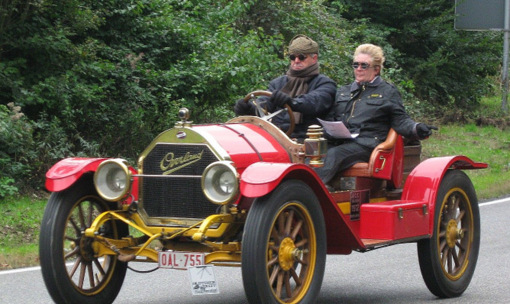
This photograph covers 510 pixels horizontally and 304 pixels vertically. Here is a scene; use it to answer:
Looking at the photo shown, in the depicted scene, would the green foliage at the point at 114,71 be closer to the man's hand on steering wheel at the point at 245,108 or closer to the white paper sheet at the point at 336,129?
the man's hand on steering wheel at the point at 245,108

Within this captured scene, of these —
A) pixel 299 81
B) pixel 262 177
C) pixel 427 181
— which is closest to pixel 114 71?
→ pixel 299 81

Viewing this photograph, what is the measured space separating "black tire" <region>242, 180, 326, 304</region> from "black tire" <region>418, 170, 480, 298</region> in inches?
50.9

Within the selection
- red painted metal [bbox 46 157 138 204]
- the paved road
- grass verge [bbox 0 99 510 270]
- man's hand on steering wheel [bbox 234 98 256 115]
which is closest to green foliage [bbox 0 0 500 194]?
grass verge [bbox 0 99 510 270]

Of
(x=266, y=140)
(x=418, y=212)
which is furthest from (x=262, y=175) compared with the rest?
(x=418, y=212)

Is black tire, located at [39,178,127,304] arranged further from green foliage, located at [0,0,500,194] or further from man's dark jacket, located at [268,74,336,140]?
green foliage, located at [0,0,500,194]

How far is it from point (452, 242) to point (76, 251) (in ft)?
9.57

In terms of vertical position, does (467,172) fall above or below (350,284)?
above

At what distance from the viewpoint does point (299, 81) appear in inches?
297

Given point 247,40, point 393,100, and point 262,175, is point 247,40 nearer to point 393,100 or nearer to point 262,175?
point 393,100

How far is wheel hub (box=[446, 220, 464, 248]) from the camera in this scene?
24.0 feet

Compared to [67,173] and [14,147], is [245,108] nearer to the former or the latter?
[67,173]

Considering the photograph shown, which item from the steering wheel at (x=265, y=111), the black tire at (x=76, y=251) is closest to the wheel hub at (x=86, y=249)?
the black tire at (x=76, y=251)

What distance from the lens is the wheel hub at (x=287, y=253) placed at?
5832 millimetres

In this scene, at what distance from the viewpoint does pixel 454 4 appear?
23703 millimetres
